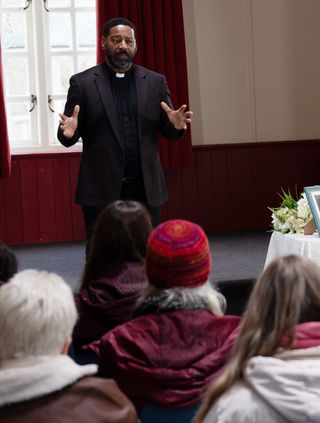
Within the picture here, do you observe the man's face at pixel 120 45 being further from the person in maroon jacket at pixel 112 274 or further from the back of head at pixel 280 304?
the back of head at pixel 280 304

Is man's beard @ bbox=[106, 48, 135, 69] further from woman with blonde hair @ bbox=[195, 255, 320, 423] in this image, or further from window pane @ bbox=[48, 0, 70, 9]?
window pane @ bbox=[48, 0, 70, 9]

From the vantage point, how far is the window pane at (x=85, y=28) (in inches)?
246

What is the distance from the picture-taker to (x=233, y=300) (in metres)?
4.12

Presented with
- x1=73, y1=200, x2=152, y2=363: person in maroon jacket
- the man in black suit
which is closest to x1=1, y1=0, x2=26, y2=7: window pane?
the man in black suit

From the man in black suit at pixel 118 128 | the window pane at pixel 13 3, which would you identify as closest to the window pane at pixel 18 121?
the window pane at pixel 13 3

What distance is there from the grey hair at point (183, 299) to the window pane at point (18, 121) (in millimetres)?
4504

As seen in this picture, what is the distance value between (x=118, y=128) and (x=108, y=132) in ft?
0.17

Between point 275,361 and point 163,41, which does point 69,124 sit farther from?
point 163,41

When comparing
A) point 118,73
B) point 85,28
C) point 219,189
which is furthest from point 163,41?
point 118,73

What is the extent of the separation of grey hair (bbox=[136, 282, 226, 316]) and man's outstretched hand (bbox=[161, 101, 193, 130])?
1.70m

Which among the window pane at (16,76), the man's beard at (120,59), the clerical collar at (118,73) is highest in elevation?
the window pane at (16,76)

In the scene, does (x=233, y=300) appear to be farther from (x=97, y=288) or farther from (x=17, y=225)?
(x=17, y=225)

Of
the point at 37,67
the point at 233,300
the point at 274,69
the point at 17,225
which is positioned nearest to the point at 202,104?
the point at 274,69

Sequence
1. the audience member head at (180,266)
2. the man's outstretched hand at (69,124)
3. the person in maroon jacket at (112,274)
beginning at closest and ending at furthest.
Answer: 1. the audience member head at (180,266)
2. the person in maroon jacket at (112,274)
3. the man's outstretched hand at (69,124)
